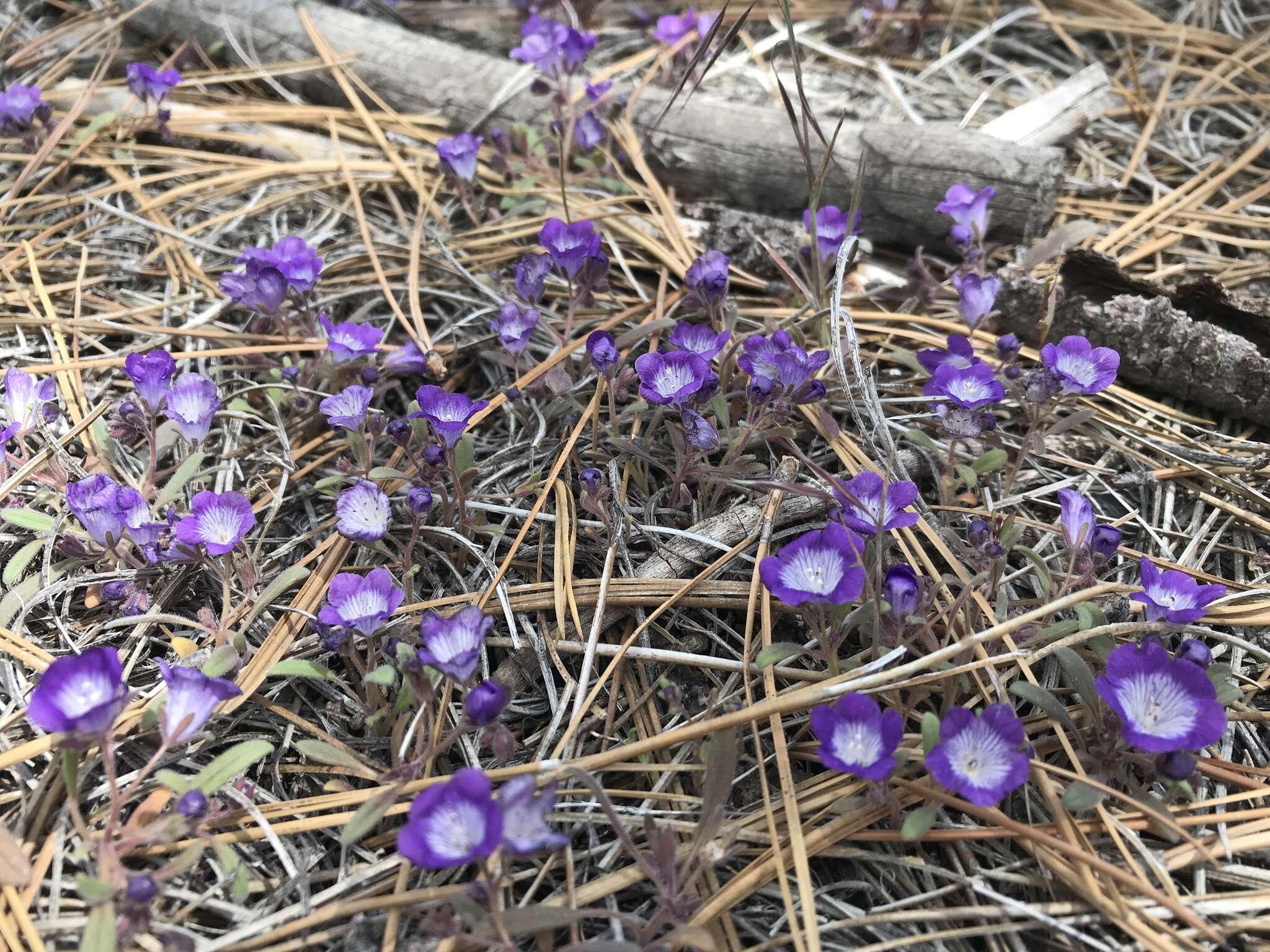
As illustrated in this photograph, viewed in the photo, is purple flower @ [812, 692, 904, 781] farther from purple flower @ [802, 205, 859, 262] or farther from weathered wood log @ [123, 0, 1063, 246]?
weathered wood log @ [123, 0, 1063, 246]

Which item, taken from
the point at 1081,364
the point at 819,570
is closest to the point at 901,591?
the point at 819,570

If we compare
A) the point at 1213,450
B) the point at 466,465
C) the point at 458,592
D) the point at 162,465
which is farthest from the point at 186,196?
the point at 1213,450

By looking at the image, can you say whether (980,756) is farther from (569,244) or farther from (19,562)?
(19,562)

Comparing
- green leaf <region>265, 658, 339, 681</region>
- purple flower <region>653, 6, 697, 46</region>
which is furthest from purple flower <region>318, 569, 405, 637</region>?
purple flower <region>653, 6, 697, 46</region>

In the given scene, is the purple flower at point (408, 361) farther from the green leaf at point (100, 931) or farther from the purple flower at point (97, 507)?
the green leaf at point (100, 931)

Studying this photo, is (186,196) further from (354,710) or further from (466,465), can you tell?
(354,710)

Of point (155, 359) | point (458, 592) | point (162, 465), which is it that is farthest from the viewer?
point (162, 465)

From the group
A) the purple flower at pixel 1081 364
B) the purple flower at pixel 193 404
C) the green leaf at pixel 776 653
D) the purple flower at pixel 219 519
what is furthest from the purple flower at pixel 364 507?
the purple flower at pixel 1081 364
